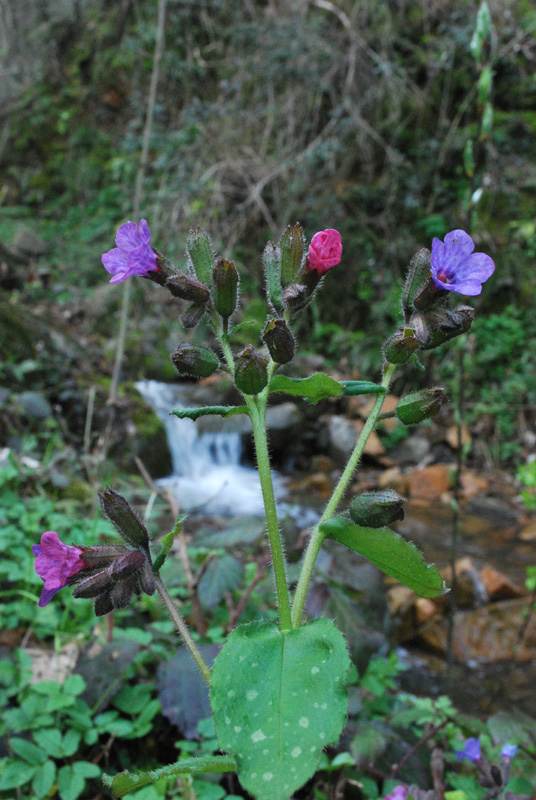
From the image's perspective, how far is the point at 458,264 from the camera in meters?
0.89

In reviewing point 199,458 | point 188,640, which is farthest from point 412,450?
point 188,640

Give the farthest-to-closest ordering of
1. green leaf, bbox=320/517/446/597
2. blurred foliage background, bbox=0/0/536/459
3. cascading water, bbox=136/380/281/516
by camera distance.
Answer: blurred foliage background, bbox=0/0/536/459, cascading water, bbox=136/380/281/516, green leaf, bbox=320/517/446/597

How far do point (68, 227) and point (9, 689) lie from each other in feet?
38.4

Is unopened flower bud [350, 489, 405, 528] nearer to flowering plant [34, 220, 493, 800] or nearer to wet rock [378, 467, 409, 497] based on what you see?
flowering plant [34, 220, 493, 800]

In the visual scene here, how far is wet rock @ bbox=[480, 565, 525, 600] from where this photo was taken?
401cm

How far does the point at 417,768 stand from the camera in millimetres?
1451

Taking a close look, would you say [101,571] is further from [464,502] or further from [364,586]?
[464,502]

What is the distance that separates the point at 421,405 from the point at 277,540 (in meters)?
0.30

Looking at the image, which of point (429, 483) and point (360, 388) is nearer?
point (360, 388)

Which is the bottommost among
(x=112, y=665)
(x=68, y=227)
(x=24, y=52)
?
(x=112, y=665)

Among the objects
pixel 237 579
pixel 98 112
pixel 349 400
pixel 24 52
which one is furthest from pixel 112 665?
pixel 24 52

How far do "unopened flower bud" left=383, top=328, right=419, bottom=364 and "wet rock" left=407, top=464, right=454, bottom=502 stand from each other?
5.46 metres

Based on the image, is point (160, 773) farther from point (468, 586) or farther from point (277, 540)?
point (468, 586)

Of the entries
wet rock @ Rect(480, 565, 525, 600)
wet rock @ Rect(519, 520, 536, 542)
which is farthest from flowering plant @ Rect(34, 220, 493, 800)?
wet rock @ Rect(519, 520, 536, 542)
